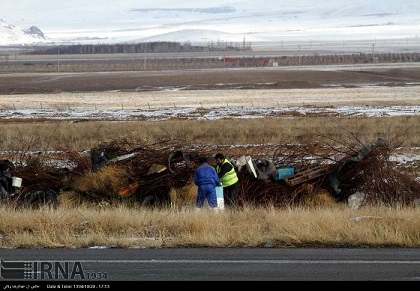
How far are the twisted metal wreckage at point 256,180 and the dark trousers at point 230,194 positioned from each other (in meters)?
0.40

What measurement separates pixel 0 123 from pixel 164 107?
40.2ft

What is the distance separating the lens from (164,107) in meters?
47.8

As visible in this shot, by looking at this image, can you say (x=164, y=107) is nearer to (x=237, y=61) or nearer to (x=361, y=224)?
(x=361, y=224)

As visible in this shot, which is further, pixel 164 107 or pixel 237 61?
pixel 237 61

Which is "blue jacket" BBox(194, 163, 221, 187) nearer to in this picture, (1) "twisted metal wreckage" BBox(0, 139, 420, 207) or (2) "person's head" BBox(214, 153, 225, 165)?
(2) "person's head" BBox(214, 153, 225, 165)

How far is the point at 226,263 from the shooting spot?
368 inches

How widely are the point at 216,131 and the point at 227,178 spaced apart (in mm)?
17066

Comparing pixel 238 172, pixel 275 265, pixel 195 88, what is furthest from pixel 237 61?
pixel 275 265

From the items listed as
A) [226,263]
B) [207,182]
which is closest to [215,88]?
[207,182]

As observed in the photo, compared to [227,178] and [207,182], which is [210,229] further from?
[227,178]

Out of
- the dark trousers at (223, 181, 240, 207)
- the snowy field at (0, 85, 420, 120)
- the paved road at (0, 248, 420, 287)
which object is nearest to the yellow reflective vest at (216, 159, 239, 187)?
the dark trousers at (223, 181, 240, 207)

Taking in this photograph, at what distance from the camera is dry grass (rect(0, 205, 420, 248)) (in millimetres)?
10570

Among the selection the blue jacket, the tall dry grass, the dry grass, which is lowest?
the tall dry grass

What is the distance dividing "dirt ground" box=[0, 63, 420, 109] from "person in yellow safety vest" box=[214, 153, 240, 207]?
3328cm
